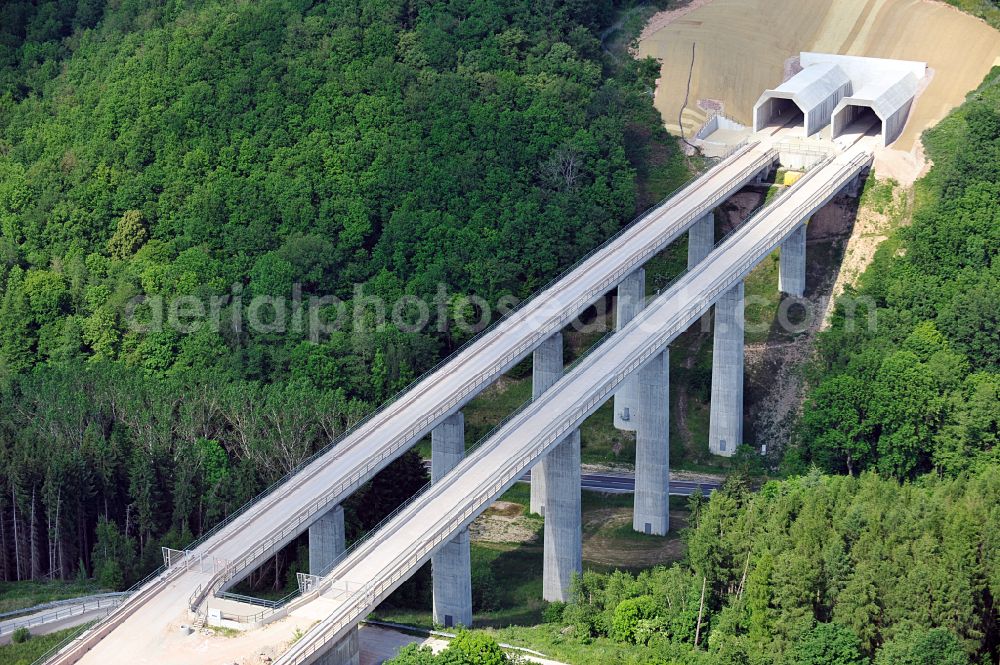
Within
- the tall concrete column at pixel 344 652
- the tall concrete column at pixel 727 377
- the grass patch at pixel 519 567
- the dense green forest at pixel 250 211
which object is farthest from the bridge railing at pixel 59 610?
the tall concrete column at pixel 727 377

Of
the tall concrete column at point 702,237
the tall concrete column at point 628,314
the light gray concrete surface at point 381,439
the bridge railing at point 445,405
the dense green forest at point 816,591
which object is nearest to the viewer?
the light gray concrete surface at point 381,439

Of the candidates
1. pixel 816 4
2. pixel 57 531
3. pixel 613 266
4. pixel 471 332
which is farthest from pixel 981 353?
pixel 57 531

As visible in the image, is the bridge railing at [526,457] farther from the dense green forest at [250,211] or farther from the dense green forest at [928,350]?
the dense green forest at [250,211]

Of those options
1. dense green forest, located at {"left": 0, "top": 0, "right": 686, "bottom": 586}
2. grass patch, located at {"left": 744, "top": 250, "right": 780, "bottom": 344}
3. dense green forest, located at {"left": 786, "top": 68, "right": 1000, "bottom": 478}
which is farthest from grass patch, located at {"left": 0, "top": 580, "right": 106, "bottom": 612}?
grass patch, located at {"left": 744, "top": 250, "right": 780, "bottom": 344}

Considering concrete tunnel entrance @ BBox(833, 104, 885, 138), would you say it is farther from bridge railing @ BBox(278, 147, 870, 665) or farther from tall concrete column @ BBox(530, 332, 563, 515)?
tall concrete column @ BBox(530, 332, 563, 515)

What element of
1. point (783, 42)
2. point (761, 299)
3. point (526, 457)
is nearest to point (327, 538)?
point (526, 457)

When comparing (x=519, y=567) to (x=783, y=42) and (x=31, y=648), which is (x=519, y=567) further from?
(x=783, y=42)

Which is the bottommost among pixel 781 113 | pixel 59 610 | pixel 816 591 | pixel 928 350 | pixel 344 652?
pixel 59 610
